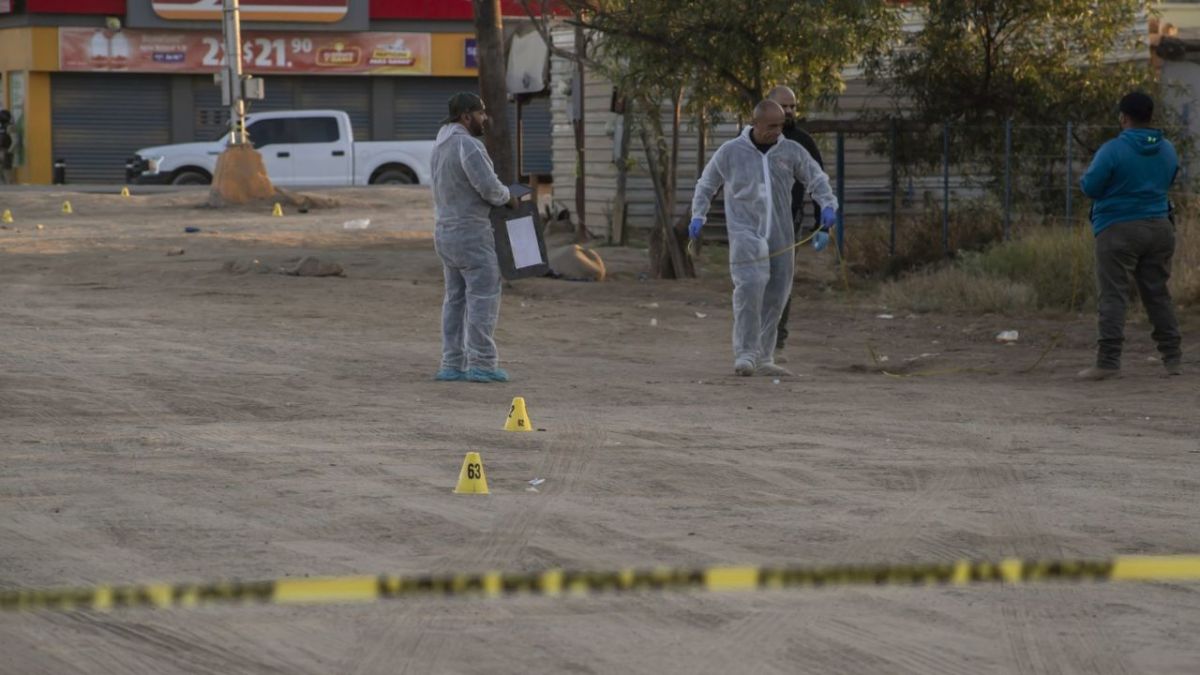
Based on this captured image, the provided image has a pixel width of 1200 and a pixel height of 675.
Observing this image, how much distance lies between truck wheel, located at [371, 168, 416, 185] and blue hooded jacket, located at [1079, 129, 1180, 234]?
27.2 meters

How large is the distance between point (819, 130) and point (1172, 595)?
1359cm

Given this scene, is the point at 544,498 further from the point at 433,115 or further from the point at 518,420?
the point at 433,115

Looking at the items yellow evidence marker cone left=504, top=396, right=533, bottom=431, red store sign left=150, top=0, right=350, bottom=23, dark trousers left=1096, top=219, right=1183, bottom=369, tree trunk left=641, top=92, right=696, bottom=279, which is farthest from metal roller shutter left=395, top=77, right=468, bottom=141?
yellow evidence marker cone left=504, top=396, right=533, bottom=431

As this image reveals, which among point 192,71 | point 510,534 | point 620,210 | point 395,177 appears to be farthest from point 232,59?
point 510,534

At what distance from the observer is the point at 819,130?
19156 mm

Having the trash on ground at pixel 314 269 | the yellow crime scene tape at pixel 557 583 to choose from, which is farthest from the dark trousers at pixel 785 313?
the trash on ground at pixel 314 269

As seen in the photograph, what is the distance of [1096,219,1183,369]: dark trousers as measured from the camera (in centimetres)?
1165

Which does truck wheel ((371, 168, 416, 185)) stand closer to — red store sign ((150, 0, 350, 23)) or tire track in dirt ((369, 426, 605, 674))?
red store sign ((150, 0, 350, 23))

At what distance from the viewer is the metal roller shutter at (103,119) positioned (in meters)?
44.6

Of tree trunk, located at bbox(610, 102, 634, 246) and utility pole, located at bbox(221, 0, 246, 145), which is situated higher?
utility pole, located at bbox(221, 0, 246, 145)

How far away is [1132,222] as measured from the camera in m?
11.6

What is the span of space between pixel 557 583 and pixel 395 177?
33.4 meters

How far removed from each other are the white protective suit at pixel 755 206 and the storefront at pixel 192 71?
3330 centimetres

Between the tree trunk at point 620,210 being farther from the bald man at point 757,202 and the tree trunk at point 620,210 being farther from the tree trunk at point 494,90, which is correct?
the bald man at point 757,202
